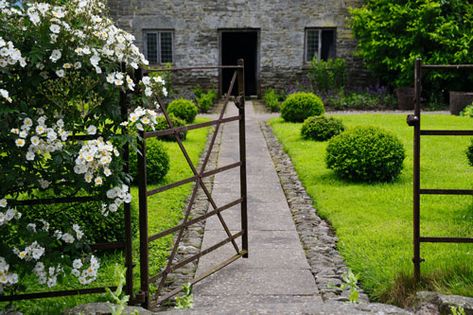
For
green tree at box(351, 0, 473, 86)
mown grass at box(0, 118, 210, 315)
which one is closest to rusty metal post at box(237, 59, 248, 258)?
mown grass at box(0, 118, 210, 315)

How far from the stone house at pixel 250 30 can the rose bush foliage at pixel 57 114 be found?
16343 mm

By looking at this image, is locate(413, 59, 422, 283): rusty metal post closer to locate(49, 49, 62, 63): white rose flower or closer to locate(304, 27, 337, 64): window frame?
locate(49, 49, 62, 63): white rose flower

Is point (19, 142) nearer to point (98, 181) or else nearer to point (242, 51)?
point (98, 181)

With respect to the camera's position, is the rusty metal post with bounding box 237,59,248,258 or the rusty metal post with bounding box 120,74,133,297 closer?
the rusty metal post with bounding box 120,74,133,297

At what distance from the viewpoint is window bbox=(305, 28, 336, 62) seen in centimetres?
2042

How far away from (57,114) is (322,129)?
8661mm

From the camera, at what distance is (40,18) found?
3656 millimetres

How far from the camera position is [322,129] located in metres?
12.0

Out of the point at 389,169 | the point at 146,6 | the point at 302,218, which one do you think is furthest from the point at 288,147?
the point at 146,6

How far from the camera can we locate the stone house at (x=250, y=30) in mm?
19984

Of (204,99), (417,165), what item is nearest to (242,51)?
(204,99)

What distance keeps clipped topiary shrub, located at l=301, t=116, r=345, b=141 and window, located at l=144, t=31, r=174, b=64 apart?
9.34 meters

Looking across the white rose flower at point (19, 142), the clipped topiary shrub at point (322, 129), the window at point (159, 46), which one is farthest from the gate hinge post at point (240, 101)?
the window at point (159, 46)

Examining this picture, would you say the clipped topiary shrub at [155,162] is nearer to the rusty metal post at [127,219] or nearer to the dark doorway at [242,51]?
the rusty metal post at [127,219]
